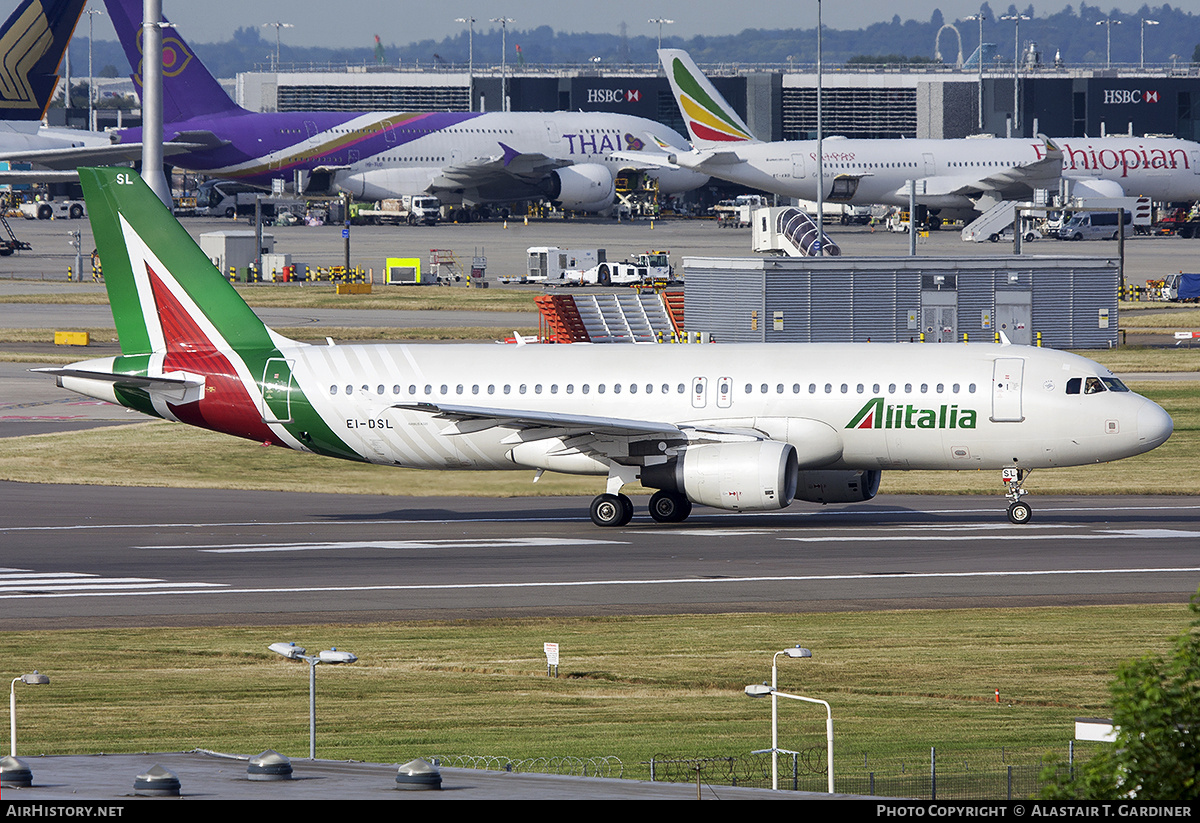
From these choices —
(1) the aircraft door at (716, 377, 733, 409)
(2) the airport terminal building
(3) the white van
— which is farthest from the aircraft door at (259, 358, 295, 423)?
(2) the airport terminal building

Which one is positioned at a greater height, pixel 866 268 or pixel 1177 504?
pixel 866 268

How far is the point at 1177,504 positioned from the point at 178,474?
89.8 feet

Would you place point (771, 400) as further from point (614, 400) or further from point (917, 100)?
point (917, 100)

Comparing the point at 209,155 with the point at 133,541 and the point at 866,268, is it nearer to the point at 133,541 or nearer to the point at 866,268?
the point at 866,268

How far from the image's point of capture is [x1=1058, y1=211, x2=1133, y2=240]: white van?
12375 centimetres

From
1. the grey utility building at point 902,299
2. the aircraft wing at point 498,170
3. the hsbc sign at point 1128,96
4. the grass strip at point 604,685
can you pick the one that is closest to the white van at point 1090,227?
the aircraft wing at point 498,170

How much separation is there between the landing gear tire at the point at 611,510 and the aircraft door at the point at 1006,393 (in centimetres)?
860

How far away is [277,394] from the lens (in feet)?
122

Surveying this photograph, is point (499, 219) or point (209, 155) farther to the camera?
point (499, 219)

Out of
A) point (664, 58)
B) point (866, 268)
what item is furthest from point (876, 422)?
point (664, 58)

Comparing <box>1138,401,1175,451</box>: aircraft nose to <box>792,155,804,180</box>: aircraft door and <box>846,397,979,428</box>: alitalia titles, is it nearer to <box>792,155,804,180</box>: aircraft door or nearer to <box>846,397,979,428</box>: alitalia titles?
<box>846,397,979,428</box>: alitalia titles

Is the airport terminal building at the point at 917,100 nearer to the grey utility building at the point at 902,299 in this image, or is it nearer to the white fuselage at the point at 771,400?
the grey utility building at the point at 902,299

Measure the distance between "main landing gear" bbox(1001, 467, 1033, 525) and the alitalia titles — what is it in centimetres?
177

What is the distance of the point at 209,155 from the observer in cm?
13138
